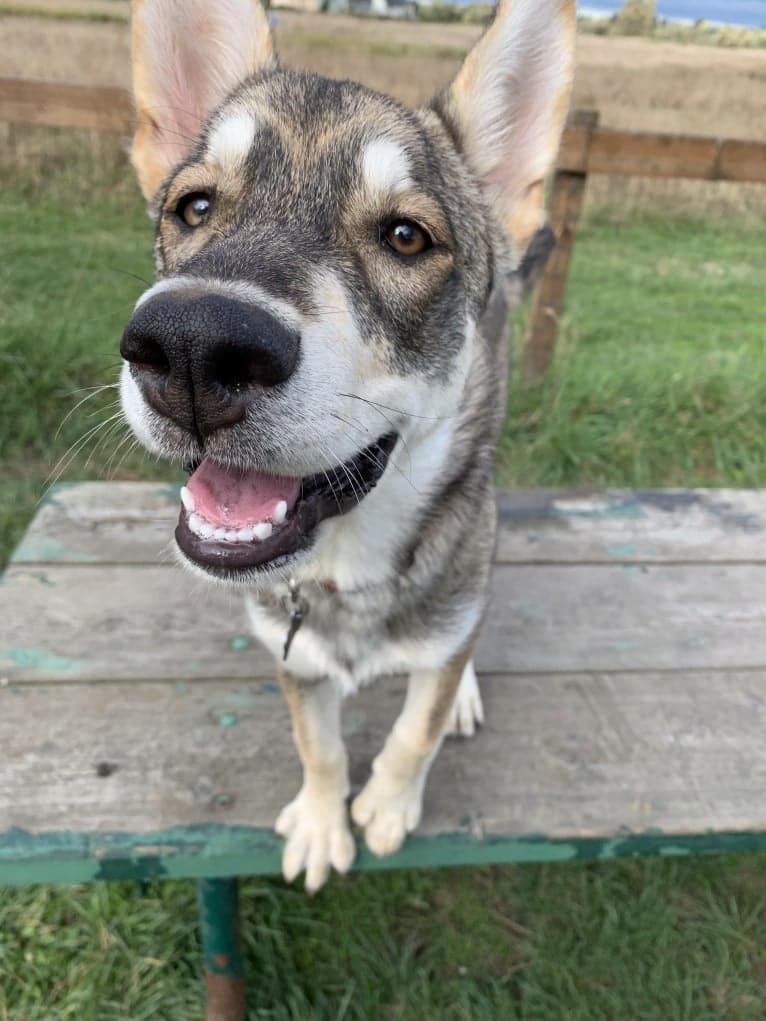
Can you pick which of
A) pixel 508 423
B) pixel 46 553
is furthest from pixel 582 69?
pixel 46 553

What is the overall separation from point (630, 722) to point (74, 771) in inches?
65.1

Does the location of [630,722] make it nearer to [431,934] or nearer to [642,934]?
[642,934]

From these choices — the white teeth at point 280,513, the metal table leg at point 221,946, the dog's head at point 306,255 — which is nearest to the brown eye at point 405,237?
the dog's head at point 306,255

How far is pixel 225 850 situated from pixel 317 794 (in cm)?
27

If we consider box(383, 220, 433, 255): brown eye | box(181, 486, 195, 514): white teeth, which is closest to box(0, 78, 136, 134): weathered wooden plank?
box(383, 220, 433, 255): brown eye

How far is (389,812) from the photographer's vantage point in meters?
1.98

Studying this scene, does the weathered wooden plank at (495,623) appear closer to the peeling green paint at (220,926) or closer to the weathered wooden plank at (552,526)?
the weathered wooden plank at (552,526)

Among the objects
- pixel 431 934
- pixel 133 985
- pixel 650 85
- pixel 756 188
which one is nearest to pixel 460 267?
pixel 431 934

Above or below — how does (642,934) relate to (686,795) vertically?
below

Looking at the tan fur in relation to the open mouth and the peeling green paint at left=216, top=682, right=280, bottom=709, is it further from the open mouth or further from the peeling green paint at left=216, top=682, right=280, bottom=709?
the peeling green paint at left=216, top=682, right=280, bottom=709

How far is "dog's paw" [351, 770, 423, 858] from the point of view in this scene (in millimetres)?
1976

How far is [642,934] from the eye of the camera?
256cm

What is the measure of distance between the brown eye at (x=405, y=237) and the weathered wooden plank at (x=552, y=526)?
162 centimetres

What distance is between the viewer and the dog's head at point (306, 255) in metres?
1.19
